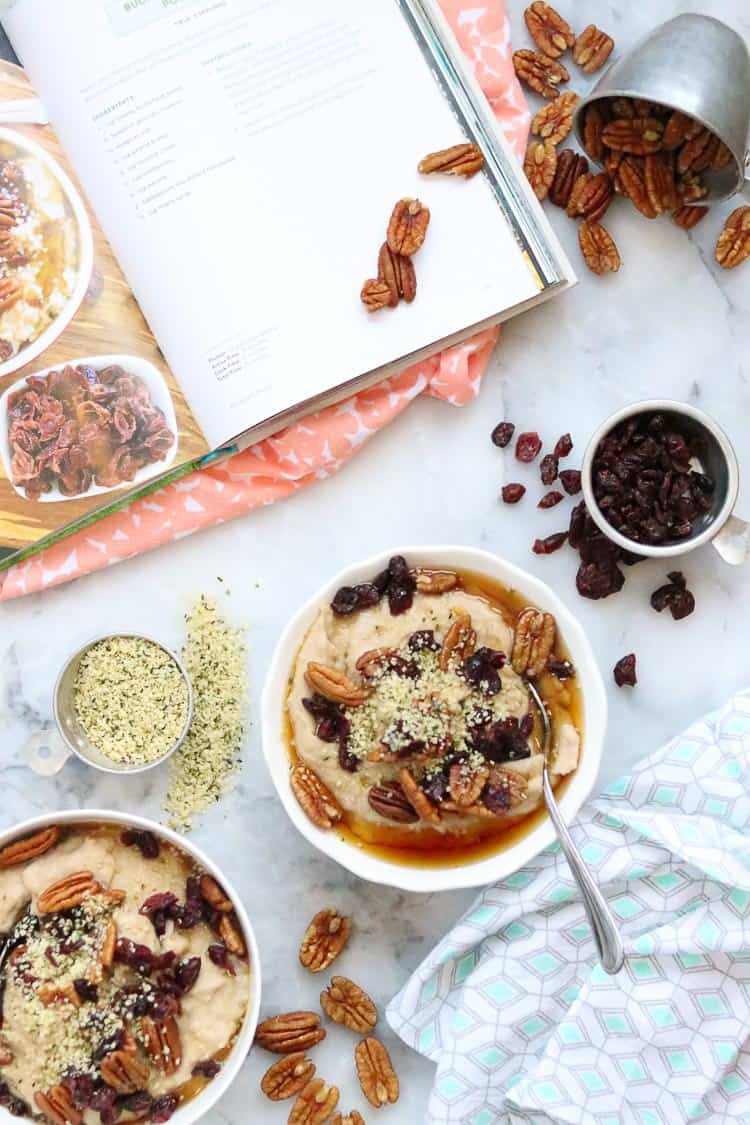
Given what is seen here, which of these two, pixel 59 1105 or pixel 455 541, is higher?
pixel 455 541

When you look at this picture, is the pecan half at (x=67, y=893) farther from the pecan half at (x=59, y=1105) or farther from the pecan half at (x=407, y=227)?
the pecan half at (x=407, y=227)

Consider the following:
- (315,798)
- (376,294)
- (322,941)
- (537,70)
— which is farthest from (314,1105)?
(537,70)

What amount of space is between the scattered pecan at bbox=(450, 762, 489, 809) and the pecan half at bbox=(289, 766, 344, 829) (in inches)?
6.7

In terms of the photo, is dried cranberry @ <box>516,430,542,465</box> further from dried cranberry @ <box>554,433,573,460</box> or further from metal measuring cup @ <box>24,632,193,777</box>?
metal measuring cup @ <box>24,632,193,777</box>

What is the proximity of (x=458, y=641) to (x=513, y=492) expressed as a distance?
0.27 metres

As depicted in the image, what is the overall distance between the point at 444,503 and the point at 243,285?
41 cm

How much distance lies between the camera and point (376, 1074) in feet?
5.50

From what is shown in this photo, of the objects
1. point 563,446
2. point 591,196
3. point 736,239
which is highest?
point 591,196

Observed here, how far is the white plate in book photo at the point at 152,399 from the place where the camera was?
65.3 inches

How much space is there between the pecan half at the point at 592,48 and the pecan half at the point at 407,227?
333 mm

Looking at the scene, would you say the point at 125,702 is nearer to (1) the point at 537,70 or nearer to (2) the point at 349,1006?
(2) the point at 349,1006

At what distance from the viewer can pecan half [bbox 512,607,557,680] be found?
157 cm

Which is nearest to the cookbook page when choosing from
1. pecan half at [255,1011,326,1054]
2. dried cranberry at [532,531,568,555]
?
dried cranberry at [532,531,568,555]

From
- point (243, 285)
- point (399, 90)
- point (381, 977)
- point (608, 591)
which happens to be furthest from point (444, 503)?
point (381, 977)
